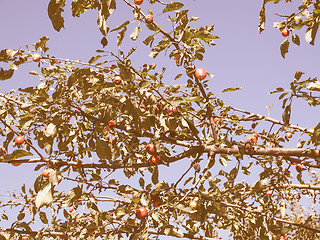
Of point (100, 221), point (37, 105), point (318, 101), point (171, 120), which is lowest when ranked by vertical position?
point (100, 221)

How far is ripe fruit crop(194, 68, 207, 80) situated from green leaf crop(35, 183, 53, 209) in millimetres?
1679

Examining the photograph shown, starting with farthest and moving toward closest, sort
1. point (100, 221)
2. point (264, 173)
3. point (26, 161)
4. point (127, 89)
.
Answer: point (264, 173)
point (100, 221)
point (26, 161)
point (127, 89)

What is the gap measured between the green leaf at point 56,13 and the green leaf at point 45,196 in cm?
130

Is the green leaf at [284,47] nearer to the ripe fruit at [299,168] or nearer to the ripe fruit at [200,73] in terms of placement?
the ripe fruit at [200,73]

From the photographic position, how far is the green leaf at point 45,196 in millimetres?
2318

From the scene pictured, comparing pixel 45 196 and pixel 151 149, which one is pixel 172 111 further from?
pixel 45 196

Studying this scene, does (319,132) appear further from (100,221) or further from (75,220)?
(75,220)

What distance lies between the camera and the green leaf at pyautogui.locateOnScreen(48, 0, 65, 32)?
1.64 m

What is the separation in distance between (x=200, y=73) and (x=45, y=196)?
179cm

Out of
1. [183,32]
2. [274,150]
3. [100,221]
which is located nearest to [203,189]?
[274,150]

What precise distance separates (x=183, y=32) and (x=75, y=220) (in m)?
2.47

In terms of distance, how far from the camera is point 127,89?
2484 millimetres

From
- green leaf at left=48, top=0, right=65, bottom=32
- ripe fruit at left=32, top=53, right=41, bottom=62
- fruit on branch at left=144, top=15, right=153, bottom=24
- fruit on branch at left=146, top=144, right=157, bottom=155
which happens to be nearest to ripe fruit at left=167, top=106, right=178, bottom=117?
fruit on branch at left=146, top=144, right=157, bottom=155

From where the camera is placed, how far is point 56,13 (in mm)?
1708
